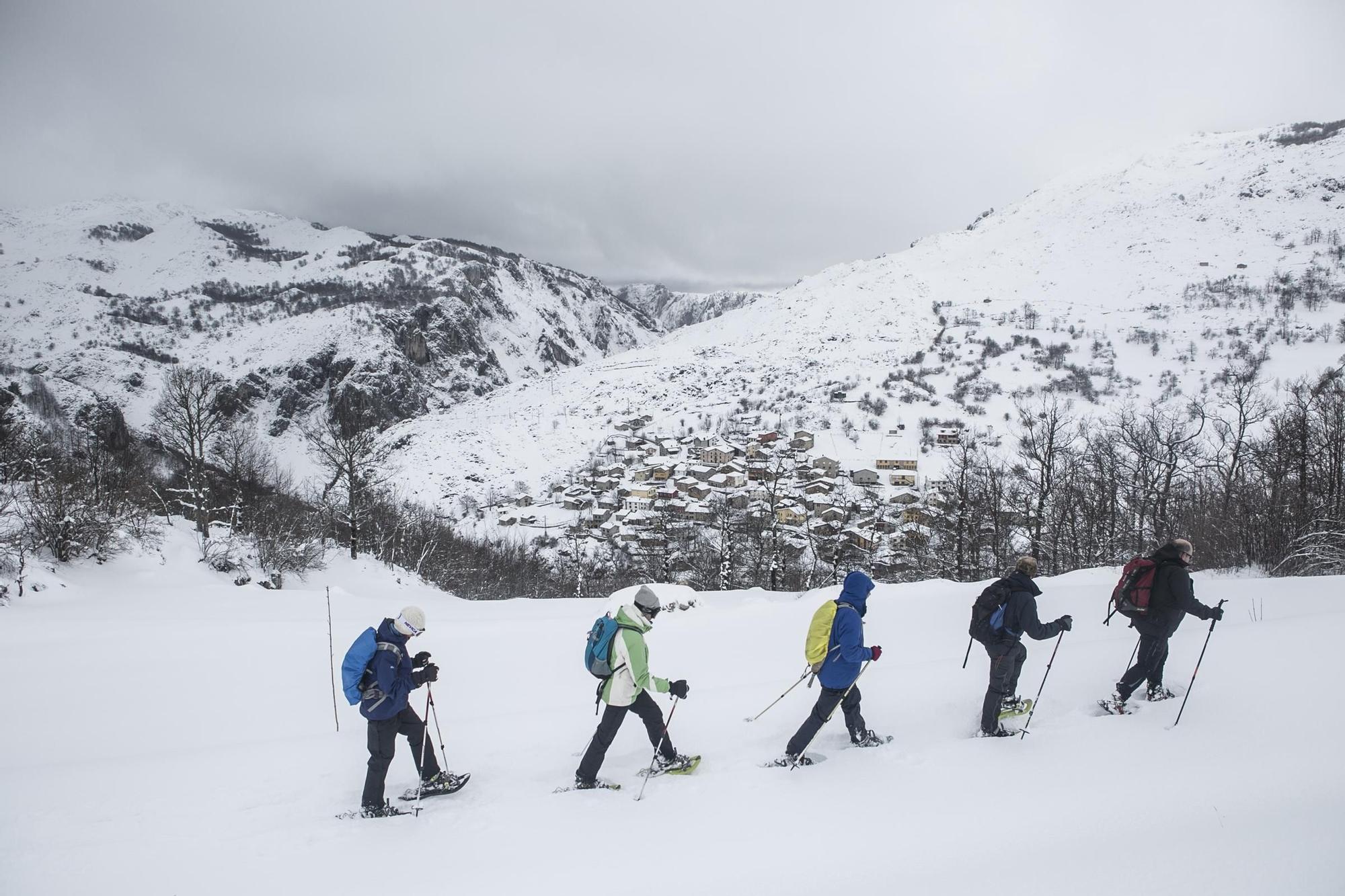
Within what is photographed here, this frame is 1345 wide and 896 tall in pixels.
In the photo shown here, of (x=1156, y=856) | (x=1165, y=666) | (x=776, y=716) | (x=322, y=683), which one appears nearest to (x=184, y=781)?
(x=322, y=683)

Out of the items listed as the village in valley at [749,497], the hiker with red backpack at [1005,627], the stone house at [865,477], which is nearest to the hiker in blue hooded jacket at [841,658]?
the hiker with red backpack at [1005,627]

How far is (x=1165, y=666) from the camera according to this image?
6863 mm

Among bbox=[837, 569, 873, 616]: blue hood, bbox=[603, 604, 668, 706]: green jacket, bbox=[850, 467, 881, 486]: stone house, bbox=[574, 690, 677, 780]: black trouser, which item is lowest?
bbox=[574, 690, 677, 780]: black trouser

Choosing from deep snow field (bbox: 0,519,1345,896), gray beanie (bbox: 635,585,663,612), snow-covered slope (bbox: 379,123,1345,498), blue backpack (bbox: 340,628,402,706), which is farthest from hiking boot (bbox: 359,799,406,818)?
snow-covered slope (bbox: 379,123,1345,498)

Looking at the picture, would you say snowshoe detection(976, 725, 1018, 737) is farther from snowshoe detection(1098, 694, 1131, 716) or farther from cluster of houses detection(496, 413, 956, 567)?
cluster of houses detection(496, 413, 956, 567)

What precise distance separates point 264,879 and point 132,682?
250 inches

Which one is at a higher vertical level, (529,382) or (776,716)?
Result: (529,382)

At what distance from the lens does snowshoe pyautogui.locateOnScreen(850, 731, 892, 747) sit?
18.1 ft

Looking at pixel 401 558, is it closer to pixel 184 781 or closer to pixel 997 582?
pixel 184 781

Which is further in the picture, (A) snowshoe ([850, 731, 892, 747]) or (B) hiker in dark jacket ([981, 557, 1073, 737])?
(A) snowshoe ([850, 731, 892, 747])

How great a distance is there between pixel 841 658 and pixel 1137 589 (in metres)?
3.16

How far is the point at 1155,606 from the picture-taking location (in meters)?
5.57

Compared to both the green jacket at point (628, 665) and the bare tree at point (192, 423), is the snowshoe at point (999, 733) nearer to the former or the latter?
the green jacket at point (628, 665)

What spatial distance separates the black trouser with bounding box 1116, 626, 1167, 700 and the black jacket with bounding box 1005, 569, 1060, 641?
142cm
